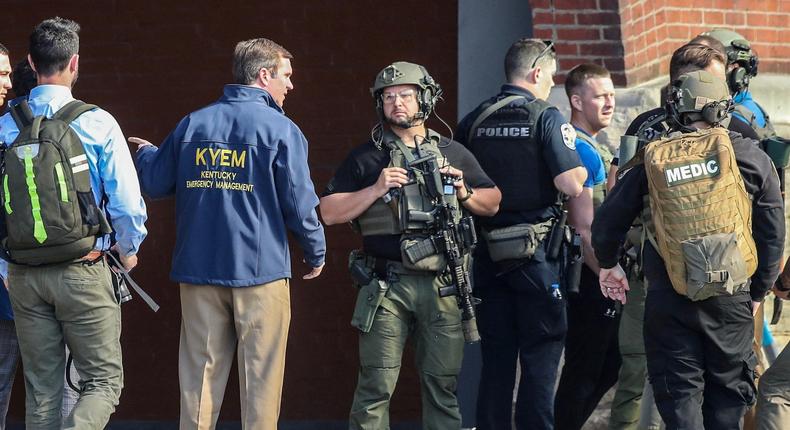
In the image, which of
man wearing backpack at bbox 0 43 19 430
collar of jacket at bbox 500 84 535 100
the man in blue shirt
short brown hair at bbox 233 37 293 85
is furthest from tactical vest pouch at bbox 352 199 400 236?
man wearing backpack at bbox 0 43 19 430

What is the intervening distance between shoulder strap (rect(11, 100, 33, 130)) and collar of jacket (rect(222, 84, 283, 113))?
89cm

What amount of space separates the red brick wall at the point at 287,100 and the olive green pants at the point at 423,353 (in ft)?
7.60

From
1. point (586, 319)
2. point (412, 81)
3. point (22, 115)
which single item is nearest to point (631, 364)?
point (586, 319)

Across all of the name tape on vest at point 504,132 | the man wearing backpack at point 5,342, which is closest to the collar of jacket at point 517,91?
the name tape on vest at point 504,132

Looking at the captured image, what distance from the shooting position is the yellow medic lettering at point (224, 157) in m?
5.91

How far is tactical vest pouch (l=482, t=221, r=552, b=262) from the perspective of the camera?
Result: 21.1 feet

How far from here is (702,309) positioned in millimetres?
5340

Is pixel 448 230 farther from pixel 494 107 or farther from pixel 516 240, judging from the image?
pixel 494 107

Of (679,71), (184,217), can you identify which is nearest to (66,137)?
(184,217)

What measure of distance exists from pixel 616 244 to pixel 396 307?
1172 millimetres

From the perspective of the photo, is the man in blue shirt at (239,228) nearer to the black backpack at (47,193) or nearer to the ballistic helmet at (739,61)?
the black backpack at (47,193)

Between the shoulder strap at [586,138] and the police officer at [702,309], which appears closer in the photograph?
the police officer at [702,309]

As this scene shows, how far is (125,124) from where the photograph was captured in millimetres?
8656

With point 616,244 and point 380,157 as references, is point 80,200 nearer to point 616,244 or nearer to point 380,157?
point 380,157
